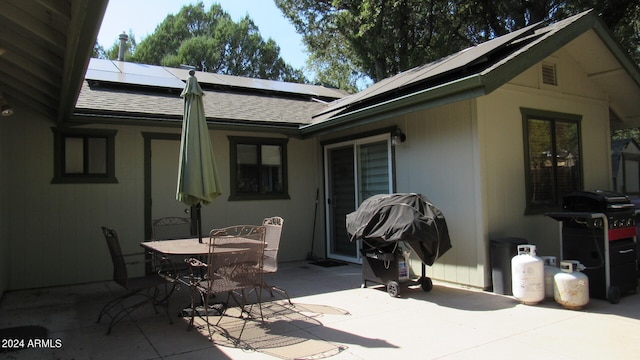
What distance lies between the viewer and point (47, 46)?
4.19 meters

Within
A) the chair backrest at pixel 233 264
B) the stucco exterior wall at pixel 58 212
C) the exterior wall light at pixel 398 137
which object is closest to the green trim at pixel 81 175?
the stucco exterior wall at pixel 58 212

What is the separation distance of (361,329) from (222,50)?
2921cm

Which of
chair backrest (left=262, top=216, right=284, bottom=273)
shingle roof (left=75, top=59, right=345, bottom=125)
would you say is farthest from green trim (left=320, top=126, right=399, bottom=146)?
chair backrest (left=262, top=216, right=284, bottom=273)

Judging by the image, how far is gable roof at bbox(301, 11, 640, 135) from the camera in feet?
17.2

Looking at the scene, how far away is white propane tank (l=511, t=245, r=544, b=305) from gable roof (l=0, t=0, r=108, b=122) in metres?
4.76

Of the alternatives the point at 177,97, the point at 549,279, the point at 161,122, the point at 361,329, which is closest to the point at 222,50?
the point at 177,97

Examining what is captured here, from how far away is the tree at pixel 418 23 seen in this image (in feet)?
43.0

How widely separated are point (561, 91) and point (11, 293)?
8752 millimetres

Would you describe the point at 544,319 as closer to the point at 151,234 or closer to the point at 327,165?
the point at 327,165

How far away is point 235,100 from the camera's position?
9477mm

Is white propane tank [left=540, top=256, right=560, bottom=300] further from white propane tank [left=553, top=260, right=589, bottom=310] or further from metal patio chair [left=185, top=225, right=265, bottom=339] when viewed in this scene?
metal patio chair [left=185, top=225, right=265, bottom=339]

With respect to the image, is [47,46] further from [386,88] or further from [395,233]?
[386,88]

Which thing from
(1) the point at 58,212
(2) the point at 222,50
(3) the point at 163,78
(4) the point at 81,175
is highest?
(2) the point at 222,50

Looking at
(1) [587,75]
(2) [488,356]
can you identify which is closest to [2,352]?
(2) [488,356]
